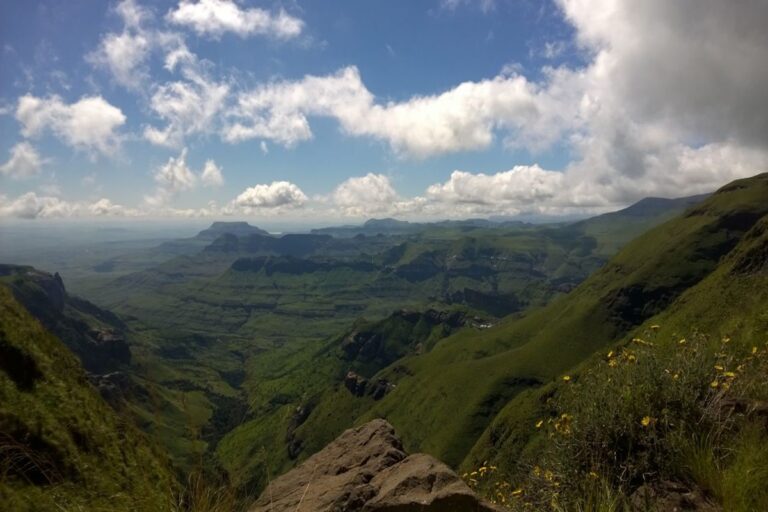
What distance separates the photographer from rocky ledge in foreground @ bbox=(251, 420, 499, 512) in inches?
236

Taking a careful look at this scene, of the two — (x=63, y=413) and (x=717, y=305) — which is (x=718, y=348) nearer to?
(x=63, y=413)

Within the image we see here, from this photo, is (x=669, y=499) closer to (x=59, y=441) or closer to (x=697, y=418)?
(x=697, y=418)

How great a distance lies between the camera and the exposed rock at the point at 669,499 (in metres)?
5.53

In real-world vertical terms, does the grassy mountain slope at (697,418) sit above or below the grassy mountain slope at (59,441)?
above

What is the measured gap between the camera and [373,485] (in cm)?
771

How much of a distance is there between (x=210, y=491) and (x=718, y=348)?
31.9ft

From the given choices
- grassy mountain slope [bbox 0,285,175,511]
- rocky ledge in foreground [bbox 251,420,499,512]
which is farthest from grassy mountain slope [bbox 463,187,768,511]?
grassy mountain slope [bbox 0,285,175,511]

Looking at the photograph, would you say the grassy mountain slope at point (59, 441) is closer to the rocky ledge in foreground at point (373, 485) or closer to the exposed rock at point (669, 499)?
the rocky ledge in foreground at point (373, 485)

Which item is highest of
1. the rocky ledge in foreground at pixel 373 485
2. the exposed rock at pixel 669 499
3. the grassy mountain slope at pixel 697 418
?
the grassy mountain slope at pixel 697 418

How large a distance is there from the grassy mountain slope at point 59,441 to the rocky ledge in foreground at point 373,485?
2238 millimetres

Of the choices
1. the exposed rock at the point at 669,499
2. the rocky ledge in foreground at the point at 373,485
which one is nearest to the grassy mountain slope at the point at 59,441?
the rocky ledge in foreground at the point at 373,485

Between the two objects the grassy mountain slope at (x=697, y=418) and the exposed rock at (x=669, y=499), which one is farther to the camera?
the exposed rock at (x=669, y=499)

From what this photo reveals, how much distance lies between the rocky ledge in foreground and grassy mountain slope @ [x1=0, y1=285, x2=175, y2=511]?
88.1 inches

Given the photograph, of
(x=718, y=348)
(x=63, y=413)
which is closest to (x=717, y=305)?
(x=718, y=348)
